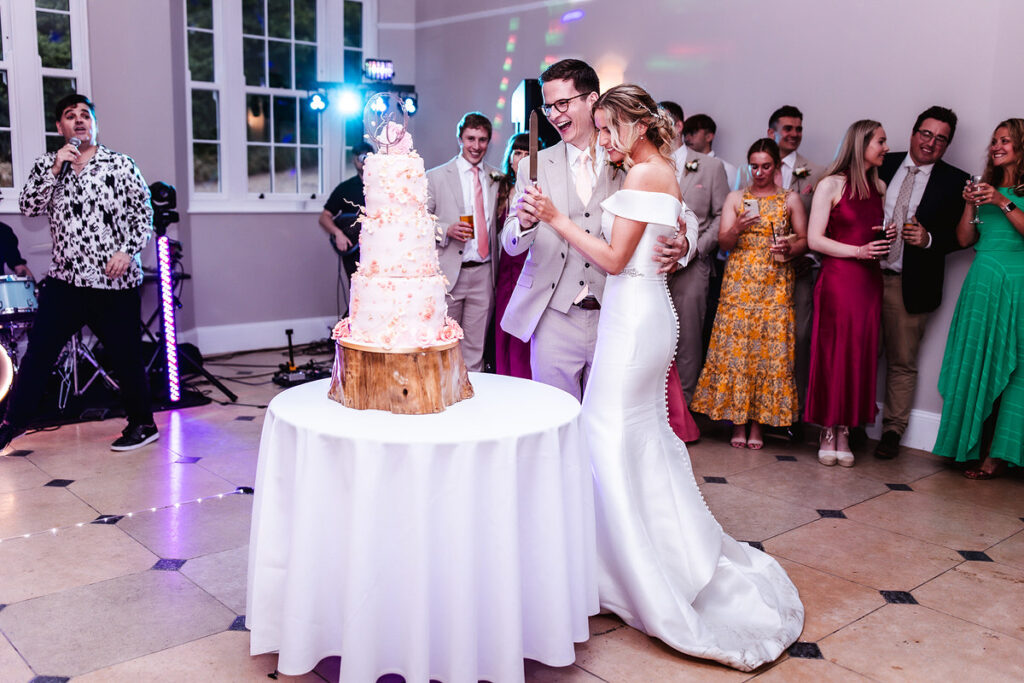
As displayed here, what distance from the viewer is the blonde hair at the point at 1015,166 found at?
14.9 ft

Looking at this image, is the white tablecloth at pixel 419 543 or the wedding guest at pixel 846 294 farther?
the wedding guest at pixel 846 294

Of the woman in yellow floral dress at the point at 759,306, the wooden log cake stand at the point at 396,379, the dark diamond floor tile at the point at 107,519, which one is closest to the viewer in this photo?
the wooden log cake stand at the point at 396,379

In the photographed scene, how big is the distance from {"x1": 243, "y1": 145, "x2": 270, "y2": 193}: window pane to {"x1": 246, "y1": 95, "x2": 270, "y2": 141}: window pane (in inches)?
4.1

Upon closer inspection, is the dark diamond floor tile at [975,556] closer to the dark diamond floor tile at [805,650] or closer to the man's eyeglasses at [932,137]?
the dark diamond floor tile at [805,650]

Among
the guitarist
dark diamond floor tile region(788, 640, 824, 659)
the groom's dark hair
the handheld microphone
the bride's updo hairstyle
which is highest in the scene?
the groom's dark hair

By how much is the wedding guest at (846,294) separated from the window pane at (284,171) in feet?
17.1

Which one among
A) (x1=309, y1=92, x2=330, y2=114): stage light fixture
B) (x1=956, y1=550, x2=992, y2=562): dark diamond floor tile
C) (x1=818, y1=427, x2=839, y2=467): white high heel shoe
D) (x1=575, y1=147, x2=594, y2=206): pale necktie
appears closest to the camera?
(x1=575, y1=147, x2=594, y2=206): pale necktie

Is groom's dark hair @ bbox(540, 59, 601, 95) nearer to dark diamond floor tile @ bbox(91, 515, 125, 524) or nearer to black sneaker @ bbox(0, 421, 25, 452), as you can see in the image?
dark diamond floor tile @ bbox(91, 515, 125, 524)

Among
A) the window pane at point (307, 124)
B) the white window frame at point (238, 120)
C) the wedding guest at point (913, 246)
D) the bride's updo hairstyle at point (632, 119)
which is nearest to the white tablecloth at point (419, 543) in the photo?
the bride's updo hairstyle at point (632, 119)

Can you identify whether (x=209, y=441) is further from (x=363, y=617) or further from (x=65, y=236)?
(x=363, y=617)

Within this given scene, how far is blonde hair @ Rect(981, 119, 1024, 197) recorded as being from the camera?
454 cm

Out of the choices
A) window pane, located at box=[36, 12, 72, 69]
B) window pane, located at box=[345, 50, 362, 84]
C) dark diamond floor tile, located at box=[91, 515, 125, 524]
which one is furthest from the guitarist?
dark diamond floor tile, located at box=[91, 515, 125, 524]

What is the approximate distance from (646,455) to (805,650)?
0.80 m

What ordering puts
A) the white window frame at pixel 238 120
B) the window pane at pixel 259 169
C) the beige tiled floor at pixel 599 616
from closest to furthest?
the beige tiled floor at pixel 599 616, the white window frame at pixel 238 120, the window pane at pixel 259 169
